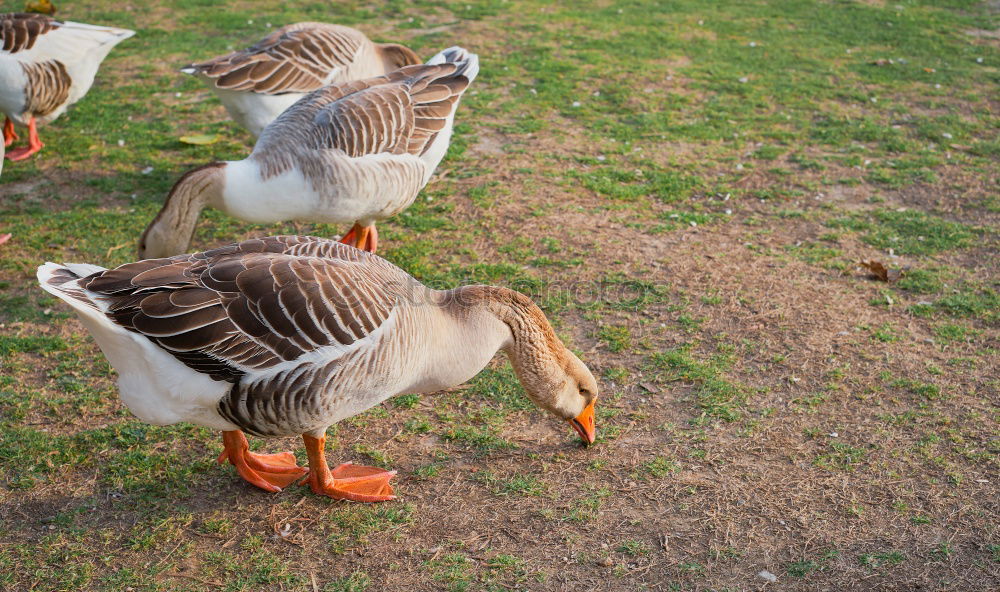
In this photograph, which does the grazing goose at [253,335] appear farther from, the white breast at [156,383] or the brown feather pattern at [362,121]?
the brown feather pattern at [362,121]

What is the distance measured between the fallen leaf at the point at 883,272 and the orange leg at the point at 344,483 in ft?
11.1

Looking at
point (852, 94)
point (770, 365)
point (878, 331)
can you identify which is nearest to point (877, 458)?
point (770, 365)

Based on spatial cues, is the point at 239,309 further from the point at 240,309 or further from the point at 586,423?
the point at 586,423

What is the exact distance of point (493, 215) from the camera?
594 cm

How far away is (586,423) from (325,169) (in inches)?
82.6

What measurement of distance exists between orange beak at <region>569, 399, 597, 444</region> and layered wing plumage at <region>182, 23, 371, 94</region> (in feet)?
11.0

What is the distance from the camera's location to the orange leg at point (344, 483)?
351cm

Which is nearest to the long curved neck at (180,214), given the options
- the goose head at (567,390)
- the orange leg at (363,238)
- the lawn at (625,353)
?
the lawn at (625,353)

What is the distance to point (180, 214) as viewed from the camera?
464 centimetres

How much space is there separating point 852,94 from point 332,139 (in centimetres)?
556

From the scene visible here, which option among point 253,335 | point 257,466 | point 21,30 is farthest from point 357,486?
point 21,30

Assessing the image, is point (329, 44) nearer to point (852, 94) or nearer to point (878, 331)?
point (878, 331)

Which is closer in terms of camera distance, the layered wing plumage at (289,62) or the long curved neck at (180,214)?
the long curved neck at (180,214)

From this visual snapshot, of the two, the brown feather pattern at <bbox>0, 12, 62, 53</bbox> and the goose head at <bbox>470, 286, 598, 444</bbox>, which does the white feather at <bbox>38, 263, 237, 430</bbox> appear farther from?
the brown feather pattern at <bbox>0, 12, 62, 53</bbox>
